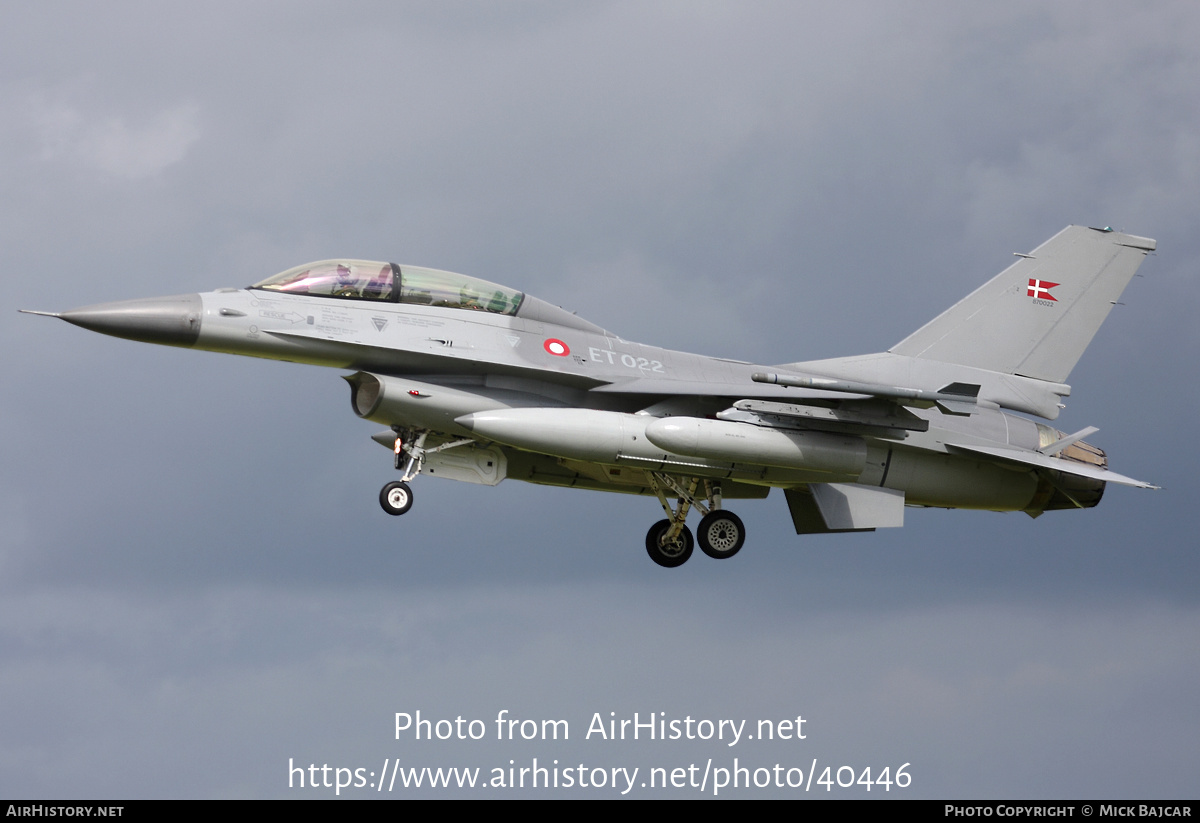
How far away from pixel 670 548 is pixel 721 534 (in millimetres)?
1069

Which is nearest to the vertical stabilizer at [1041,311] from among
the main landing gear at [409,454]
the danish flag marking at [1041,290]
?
the danish flag marking at [1041,290]

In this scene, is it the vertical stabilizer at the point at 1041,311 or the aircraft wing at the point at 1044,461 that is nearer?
the aircraft wing at the point at 1044,461

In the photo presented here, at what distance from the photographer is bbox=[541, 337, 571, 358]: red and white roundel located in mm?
19344

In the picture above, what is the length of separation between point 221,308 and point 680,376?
6399 millimetres

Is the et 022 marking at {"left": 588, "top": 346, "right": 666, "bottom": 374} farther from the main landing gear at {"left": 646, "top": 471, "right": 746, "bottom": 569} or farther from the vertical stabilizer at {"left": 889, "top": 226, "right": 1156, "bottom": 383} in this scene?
the vertical stabilizer at {"left": 889, "top": 226, "right": 1156, "bottom": 383}

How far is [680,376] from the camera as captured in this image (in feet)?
66.3

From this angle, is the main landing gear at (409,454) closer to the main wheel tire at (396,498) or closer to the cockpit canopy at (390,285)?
the main wheel tire at (396,498)

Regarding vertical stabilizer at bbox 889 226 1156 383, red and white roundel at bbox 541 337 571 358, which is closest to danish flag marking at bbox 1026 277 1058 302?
vertical stabilizer at bbox 889 226 1156 383

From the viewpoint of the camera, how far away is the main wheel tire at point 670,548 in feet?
69.3

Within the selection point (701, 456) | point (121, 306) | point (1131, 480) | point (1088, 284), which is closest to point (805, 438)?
point (701, 456)

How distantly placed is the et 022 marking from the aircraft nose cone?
535cm

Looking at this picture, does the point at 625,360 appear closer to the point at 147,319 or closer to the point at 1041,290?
the point at 147,319

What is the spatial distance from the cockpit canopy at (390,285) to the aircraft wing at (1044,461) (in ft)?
23.2

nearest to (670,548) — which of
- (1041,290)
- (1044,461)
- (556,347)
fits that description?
(556,347)
